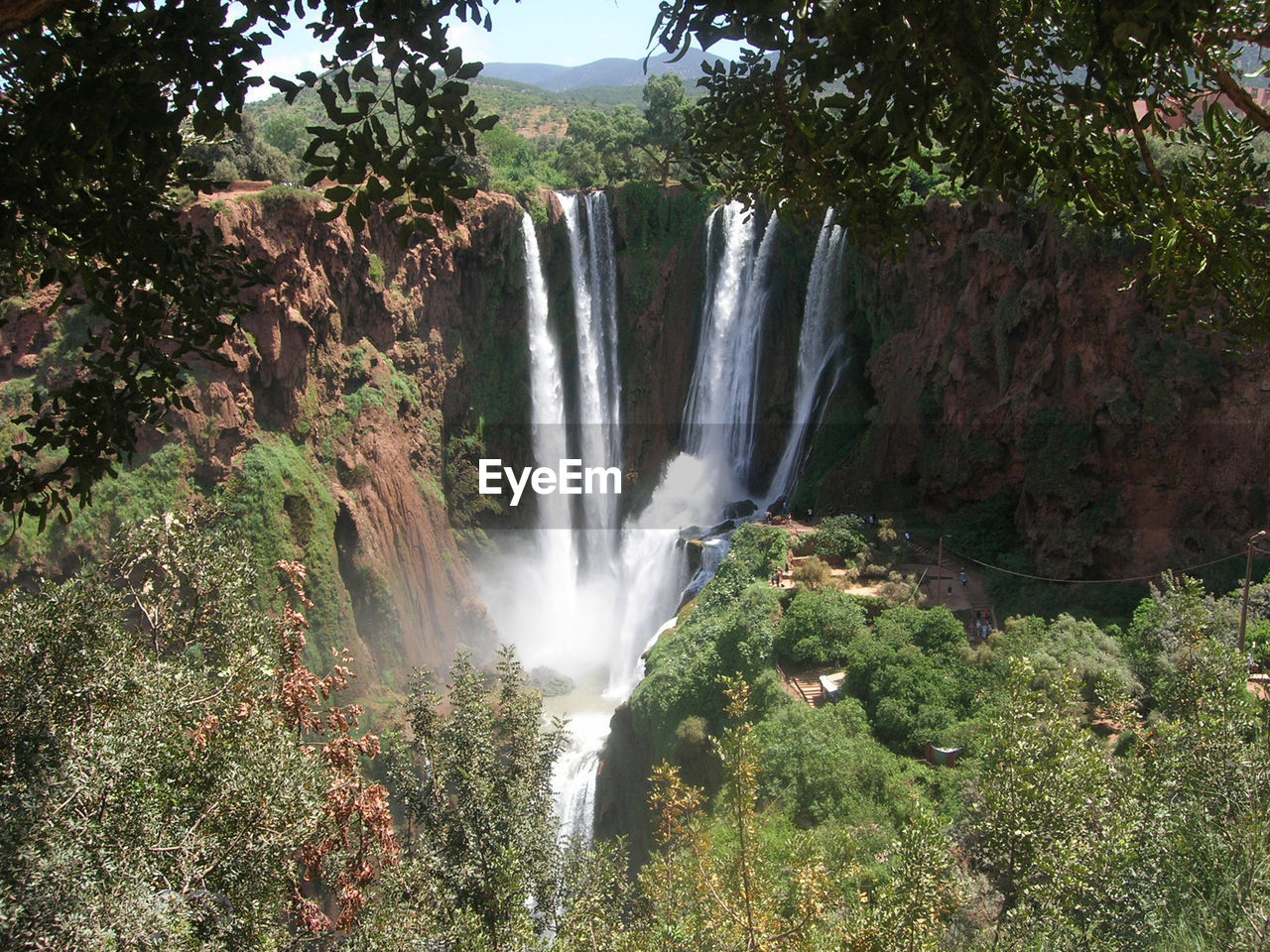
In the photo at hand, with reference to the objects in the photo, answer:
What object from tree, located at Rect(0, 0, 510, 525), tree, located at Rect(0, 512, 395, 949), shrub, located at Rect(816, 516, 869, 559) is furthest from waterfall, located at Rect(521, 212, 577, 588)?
tree, located at Rect(0, 0, 510, 525)

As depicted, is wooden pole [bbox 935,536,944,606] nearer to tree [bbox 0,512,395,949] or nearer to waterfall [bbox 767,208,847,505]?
waterfall [bbox 767,208,847,505]

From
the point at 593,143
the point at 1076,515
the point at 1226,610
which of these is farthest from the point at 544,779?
the point at 593,143

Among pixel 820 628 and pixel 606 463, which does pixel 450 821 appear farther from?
pixel 606 463

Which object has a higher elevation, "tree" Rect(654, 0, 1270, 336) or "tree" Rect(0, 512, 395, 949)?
"tree" Rect(654, 0, 1270, 336)

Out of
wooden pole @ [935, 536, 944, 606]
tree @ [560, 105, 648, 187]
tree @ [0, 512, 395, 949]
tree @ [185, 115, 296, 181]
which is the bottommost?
wooden pole @ [935, 536, 944, 606]

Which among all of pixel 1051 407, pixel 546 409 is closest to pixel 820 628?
pixel 1051 407

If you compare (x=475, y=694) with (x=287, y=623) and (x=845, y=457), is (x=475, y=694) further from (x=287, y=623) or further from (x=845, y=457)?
(x=845, y=457)
